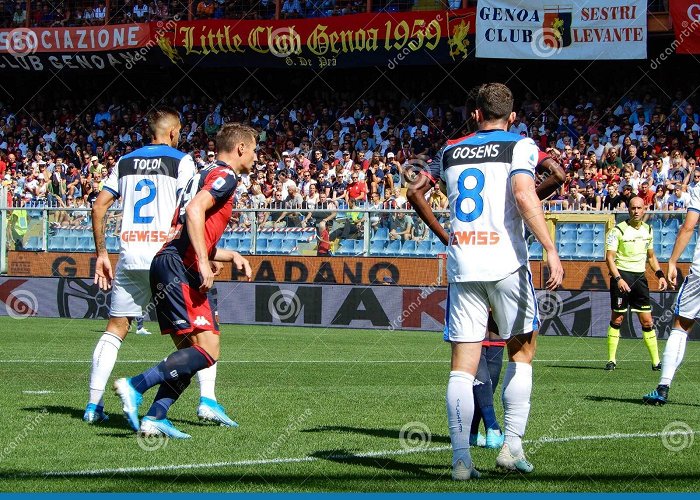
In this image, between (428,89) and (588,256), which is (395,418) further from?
(428,89)

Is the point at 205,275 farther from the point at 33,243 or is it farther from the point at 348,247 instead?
the point at 33,243

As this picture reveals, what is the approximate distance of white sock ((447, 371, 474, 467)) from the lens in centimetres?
619

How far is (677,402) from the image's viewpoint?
34.8 ft

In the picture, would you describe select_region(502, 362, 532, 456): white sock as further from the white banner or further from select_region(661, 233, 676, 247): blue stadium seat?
the white banner

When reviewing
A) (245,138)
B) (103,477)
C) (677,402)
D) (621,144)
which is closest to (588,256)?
(621,144)

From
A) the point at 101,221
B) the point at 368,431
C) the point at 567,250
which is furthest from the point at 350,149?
the point at 368,431

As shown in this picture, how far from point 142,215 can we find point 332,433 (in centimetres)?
229

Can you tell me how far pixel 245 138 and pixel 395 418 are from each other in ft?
8.70

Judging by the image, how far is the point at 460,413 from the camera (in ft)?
20.6

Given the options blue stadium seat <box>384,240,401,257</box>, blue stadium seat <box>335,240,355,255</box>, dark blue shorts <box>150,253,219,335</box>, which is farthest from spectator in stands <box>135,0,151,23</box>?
dark blue shorts <box>150,253,219,335</box>

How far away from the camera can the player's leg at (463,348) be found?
20.5ft

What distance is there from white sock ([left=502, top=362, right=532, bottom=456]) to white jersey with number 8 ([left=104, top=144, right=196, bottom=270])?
3.32 m

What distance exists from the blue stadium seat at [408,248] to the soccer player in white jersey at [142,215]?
14.7 metres

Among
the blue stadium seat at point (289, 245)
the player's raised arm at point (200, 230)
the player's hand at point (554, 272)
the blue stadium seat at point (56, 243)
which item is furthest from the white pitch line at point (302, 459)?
the blue stadium seat at point (56, 243)
